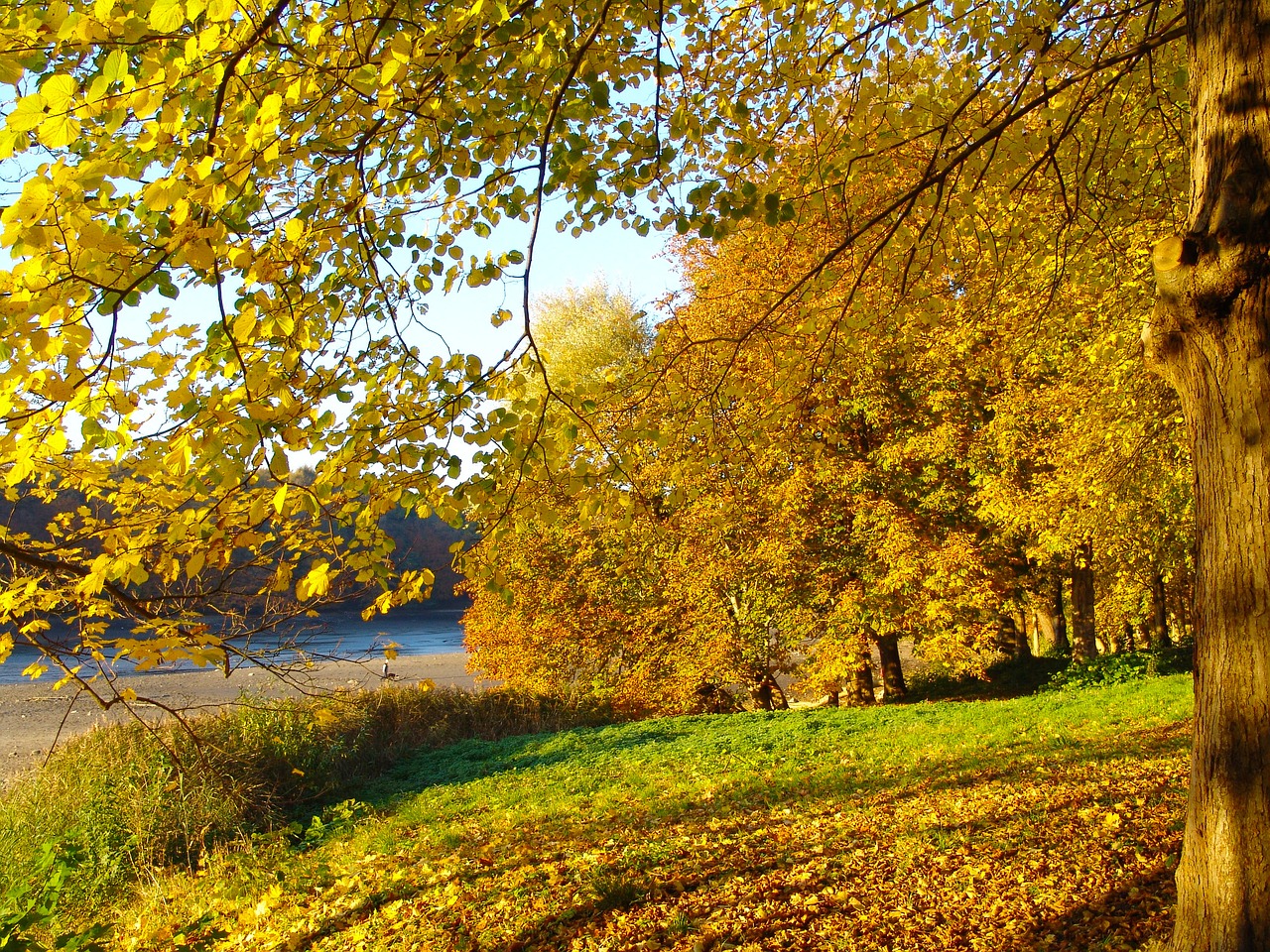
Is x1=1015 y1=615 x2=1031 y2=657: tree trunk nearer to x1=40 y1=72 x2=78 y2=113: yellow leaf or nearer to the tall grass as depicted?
the tall grass

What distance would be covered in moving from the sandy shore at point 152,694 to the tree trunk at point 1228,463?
699 centimetres

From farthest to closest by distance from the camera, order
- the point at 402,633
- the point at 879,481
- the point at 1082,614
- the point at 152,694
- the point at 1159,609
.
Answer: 1. the point at 402,633
2. the point at 1159,609
3. the point at 152,694
4. the point at 1082,614
5. the point at 879,481

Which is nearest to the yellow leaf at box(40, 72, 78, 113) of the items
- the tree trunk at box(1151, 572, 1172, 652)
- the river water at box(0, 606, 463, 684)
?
the river water at box(0, 606, 463, 684)

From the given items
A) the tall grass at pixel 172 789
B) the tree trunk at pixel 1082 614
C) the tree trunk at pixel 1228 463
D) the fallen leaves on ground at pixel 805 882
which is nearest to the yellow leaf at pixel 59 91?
the tree trunk at pixel 1228 463

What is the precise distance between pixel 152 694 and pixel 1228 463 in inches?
798

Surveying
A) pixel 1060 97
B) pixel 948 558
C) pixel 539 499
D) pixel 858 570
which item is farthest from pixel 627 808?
pixel 858 570

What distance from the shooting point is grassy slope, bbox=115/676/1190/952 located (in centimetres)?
341

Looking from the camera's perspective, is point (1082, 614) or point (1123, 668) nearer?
point (1123, 668)

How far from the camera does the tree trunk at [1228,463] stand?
2.22 metres

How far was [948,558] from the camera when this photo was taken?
41.3 feet

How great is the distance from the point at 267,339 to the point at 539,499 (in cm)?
113

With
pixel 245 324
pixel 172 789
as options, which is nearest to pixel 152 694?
pixel 172 789

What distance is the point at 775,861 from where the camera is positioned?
4.32m

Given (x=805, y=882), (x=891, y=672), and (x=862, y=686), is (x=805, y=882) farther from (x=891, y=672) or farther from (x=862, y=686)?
(x=891, y=672)
